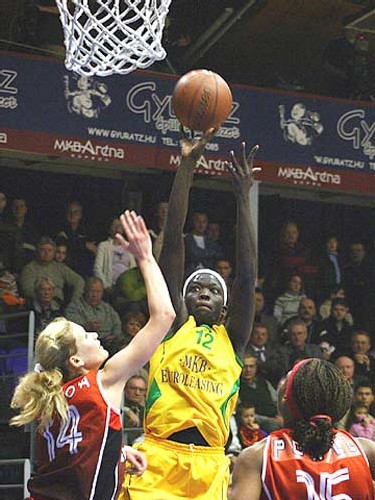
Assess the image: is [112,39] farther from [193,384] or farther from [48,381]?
[48,381]

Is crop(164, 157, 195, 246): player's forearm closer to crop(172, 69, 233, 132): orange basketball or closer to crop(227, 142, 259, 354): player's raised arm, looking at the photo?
crop(227, 142, 259, 354): player's raised arm

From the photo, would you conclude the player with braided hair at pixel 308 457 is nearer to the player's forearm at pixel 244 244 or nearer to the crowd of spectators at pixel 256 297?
the player's forearm at pixel 244 244

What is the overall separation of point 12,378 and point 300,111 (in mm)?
4165

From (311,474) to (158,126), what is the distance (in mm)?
7175

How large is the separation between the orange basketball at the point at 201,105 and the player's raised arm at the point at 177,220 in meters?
0.40

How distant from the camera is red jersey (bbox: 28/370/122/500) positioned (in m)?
3.69

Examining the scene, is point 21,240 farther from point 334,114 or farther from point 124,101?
point 334,114

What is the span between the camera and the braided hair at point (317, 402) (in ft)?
10.8

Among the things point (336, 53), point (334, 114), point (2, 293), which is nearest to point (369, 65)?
point (336, 53)

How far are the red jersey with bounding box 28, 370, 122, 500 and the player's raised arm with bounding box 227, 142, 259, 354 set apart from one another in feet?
5.04

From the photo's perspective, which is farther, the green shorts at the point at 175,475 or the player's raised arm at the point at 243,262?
the player's raised arm at the point at 243,262

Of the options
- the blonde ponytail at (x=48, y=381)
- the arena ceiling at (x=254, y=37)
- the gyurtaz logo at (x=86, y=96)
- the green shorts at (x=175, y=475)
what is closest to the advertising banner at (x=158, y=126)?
the gyurtaz logo at (x=86, y=96)

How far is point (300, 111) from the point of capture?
1078 centimetres

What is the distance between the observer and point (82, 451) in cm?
369
